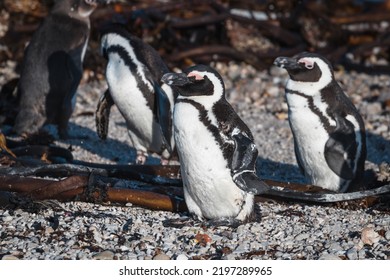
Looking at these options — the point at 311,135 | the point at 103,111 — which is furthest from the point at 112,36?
the point at 311,135

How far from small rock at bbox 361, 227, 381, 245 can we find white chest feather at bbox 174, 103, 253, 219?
2.17 ft

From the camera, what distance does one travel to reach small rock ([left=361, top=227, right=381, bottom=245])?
4758 millimetres

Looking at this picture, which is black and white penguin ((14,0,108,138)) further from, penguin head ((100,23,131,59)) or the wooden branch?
the wooden branch

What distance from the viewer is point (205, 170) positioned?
16.3 ft

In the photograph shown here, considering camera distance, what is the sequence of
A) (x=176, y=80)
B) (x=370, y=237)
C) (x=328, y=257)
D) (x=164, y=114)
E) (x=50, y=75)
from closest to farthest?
(x=328, y=257) < (x=370, y=237) < (x=176, y=80) < (x=164, y=114) < (x=50, y=75)

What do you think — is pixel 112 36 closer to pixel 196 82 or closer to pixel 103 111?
pixel 103 111

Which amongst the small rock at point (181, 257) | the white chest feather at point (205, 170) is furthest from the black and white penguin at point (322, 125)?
the small rock at point (181, 257)

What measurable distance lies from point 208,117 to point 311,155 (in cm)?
145

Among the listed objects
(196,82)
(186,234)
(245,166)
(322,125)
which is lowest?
(186,234)

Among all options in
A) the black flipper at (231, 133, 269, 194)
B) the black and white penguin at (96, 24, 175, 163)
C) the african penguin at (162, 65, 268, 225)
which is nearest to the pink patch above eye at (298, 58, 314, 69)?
the black and white penguin at (96, 24, 175, 163)

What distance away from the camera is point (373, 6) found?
11.8 meters

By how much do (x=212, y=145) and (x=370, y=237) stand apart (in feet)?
3.18

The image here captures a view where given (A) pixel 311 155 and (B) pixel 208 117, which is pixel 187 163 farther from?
(A) pixel 311 155

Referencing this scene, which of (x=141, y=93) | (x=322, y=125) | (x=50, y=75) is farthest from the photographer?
(x=50, y=75)
